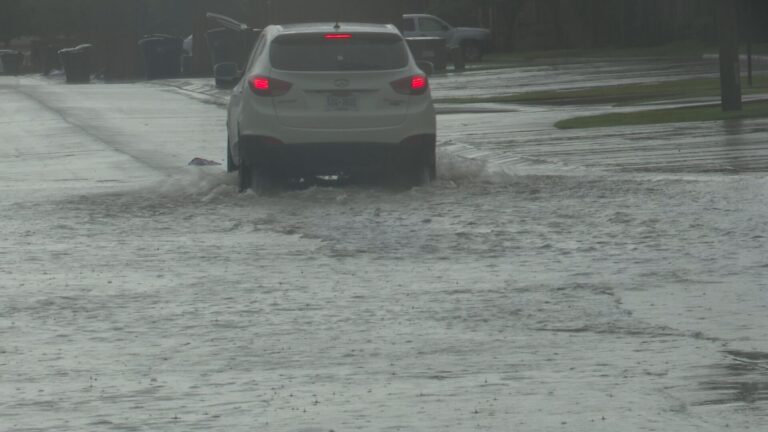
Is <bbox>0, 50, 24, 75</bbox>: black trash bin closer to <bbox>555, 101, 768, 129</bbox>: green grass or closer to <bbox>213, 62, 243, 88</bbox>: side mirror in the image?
<bbox>555, 101, 768, 129</bbox>: green grass

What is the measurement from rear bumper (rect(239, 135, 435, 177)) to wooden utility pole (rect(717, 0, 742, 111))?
9819mm

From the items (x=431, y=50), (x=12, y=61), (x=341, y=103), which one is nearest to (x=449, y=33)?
(x=431, y=50)

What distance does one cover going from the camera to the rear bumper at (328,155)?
17.0 m

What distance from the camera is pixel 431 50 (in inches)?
2270

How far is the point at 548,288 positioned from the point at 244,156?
21.4 feet

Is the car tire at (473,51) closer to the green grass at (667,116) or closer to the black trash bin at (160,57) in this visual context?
the black trash bin at (160,57)

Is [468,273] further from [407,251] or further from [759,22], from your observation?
[759,22]

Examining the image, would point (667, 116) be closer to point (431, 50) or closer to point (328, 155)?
point (328, 155)

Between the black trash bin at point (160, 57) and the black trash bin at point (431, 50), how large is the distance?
33.3ft

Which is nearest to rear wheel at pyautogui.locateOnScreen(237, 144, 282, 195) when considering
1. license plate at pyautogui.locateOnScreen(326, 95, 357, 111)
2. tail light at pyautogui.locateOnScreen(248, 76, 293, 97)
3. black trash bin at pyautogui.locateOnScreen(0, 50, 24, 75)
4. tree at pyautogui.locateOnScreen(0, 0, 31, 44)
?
tail light at pyautogui.locateOnScreen(248, 76, 293, 97)

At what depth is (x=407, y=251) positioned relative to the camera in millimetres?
12945

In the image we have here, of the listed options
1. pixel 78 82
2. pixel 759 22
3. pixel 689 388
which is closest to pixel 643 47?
pixel 759 22

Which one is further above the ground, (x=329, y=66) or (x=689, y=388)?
(x=329, y=66)

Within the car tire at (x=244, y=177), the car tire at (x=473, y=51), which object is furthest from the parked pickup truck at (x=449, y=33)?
the car tire at (x=244, y=177)
